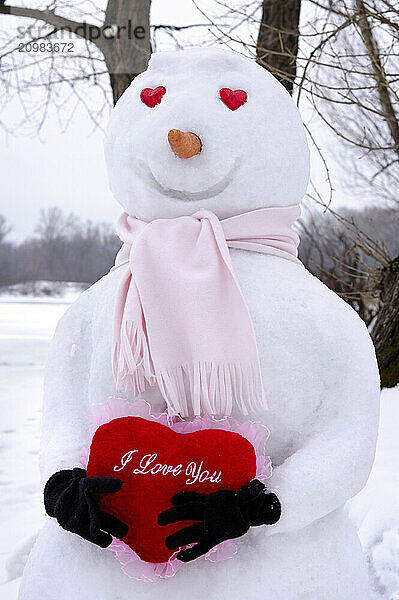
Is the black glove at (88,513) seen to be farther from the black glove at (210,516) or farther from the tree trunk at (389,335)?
the tree trunk at (389,335)

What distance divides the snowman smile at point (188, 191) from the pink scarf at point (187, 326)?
6 centimetres

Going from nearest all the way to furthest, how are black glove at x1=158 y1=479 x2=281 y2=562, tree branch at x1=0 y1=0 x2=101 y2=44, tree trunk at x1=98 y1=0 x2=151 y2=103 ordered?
black glove at x1=158 y1=479 x2=281 y2=562
tree trunk at x1=98 y1=0 x2=151 y2=103
tree branch at x1=0 y1=0 x2=101 y2=44

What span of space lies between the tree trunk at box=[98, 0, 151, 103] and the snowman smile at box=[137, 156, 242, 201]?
2.52 metres

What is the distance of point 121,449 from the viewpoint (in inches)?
36.3

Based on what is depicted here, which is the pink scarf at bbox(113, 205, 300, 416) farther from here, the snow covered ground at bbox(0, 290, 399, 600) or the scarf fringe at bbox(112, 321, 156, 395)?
the snow covered ground at bbox(0, 290, 399, 600)

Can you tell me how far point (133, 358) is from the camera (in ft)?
3.24

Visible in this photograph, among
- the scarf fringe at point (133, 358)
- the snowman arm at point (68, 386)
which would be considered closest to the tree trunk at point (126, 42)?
the snowman arm at point (68, 386)

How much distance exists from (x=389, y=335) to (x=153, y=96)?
5.85ft

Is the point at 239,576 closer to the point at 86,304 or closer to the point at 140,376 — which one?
the point at 140,376

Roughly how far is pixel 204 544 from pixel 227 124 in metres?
0.66

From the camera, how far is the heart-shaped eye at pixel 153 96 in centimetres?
109

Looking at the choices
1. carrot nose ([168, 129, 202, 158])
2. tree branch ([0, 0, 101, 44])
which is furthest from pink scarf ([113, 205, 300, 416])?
tree branch ([0, 0, 101, 44])

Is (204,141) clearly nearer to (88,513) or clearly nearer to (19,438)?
(88,513)

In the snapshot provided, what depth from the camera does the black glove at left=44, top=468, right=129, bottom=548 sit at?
0.89m
